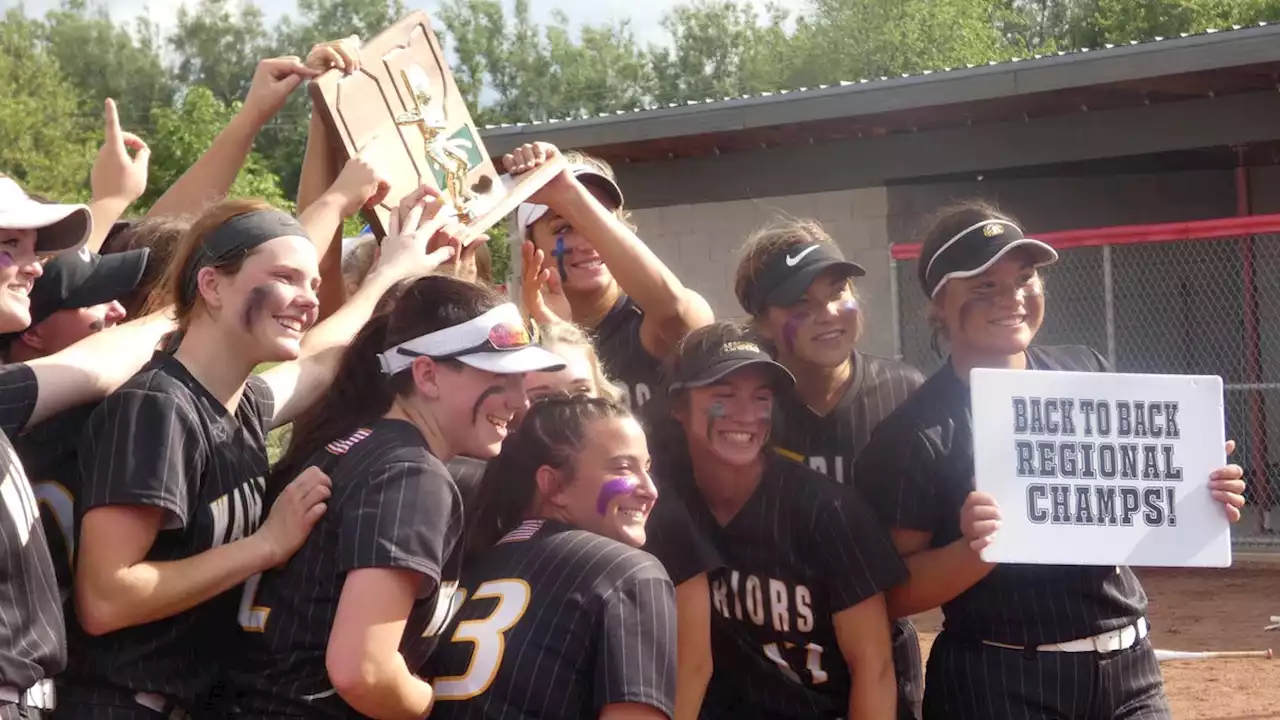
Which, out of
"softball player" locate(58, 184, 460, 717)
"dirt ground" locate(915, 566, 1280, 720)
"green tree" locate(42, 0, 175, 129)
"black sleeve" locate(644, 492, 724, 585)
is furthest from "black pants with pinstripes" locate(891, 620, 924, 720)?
"green tree" locate(42, 0, 175, 129)

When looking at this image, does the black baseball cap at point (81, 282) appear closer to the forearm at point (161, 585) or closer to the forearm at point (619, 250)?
the forearm at point (161, 585)

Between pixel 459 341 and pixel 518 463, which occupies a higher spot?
pixel 459 341

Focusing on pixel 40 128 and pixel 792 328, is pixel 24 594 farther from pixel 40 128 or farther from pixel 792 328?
pixel 40 128

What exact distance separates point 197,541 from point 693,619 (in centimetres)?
109

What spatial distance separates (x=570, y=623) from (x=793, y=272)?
4.65ft

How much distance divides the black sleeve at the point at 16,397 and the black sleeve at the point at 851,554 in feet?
5.65

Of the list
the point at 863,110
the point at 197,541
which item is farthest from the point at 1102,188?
the point at 197,541

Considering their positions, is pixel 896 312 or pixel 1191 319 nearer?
pixel 896 312

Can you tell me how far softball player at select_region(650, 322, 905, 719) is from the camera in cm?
346

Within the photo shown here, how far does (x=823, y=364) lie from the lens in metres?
3.90

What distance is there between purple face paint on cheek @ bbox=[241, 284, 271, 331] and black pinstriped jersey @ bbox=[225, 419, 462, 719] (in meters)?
0.33

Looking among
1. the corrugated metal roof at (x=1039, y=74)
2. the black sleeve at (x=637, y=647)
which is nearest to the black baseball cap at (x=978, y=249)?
the black sleeve at (x=637, y=647)

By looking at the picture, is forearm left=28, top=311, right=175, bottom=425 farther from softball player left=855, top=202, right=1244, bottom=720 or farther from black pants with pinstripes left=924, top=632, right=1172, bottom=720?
black pants with pinstripes left=924, top=632, right=1172, bottom=720

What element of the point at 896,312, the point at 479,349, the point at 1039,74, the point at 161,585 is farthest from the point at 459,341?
the point at 1039,74
